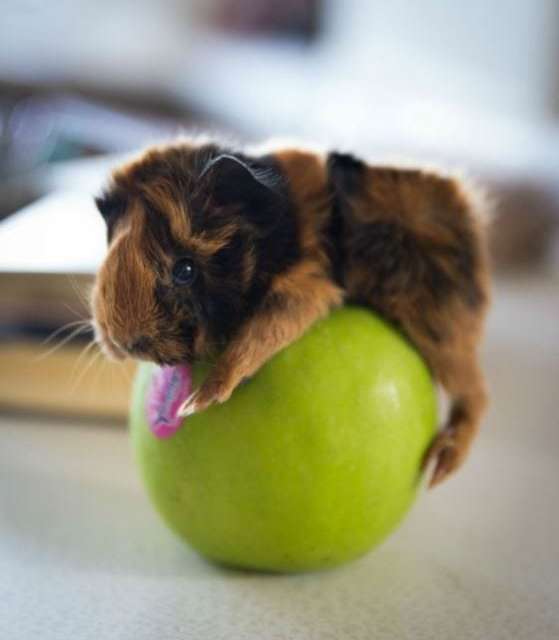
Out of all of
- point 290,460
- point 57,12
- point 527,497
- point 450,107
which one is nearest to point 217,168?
point 290,460

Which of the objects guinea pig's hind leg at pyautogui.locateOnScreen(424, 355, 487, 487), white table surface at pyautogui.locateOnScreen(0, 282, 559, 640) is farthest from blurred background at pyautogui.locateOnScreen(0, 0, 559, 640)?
guinea pig's hind leg at pyautogui.locateOnScreen(424, 355, 487, 487)

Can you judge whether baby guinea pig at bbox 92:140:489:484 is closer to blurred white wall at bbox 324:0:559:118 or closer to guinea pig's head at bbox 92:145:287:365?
guinea pig's head at bbox 92:145:287:365

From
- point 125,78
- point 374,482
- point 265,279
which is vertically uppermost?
point 265,279

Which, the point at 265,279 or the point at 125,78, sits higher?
the point at 265,279

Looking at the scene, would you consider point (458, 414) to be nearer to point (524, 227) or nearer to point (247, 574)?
point (247, 574)

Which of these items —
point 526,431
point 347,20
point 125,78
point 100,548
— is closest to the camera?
point 100,548

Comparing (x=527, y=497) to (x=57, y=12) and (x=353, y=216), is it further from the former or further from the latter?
(x=57, y=12)

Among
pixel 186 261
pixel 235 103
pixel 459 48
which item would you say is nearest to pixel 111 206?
pixel 186 261
